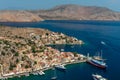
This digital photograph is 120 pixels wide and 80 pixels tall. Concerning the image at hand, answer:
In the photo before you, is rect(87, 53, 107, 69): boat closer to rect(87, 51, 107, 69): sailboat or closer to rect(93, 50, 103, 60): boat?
rect(87, 51, 107, 69): sailboat

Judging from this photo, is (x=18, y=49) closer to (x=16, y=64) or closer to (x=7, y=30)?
(x=16, y=64)

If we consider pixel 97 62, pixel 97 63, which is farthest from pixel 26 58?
pixel 97 62

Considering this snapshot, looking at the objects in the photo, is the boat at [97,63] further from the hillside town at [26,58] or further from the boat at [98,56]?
the boat at [98,56]

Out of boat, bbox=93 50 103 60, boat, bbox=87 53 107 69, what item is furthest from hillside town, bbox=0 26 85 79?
boat, bbox=93 50 103 60

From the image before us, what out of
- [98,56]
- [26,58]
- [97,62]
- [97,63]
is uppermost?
[26,58]

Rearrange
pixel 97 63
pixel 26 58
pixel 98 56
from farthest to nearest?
1. pixel 98 56
2. pixel 97 63
3. pixel 26 58

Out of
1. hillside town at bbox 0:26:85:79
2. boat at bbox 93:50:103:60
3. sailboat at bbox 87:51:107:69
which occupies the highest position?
hillside town at bbox 0:26:85:79

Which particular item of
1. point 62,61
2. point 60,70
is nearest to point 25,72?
point 60,70

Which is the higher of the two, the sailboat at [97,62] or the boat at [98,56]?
the sailboat at [97,62]

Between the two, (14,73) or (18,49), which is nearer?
(14,73)

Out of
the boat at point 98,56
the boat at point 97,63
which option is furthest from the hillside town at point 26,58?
the boat at point 98,56

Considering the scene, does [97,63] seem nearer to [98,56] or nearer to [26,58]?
[98,56]
